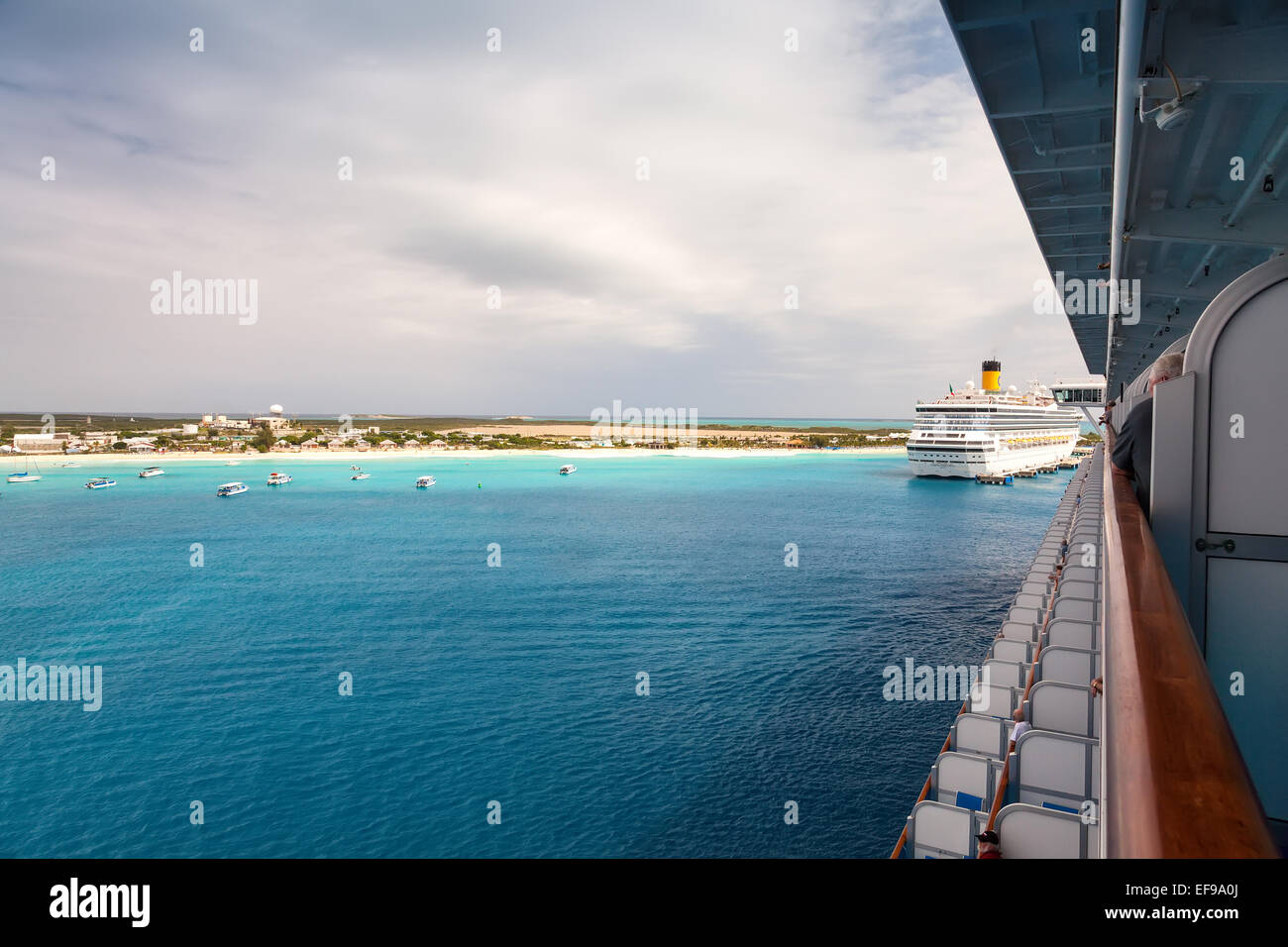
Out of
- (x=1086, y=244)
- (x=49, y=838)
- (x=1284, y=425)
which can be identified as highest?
(x=1086, y=244)

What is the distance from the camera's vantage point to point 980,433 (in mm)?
65125

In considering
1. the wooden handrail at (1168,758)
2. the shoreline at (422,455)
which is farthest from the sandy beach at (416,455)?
the wooden handrail at (1168,758)

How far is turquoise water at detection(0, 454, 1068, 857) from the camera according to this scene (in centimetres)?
1022

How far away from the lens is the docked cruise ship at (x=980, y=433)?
65250mm

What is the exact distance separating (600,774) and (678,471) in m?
82.4

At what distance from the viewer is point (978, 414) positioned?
67.2m

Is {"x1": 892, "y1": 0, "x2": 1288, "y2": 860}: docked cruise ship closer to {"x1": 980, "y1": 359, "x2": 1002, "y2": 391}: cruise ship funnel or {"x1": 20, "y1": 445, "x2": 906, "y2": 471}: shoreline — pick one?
{"x1": 980, "y1": 359, "x2": 1002, "y2": 391}: cruise ship funnel

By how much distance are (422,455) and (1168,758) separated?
12489cm

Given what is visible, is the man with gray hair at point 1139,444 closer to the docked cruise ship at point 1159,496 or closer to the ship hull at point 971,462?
the docked cruise ship at point 1159,496

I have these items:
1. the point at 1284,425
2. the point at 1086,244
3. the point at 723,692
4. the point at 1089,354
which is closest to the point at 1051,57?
the point at 1284,425

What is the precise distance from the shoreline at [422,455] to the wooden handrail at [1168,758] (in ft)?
372

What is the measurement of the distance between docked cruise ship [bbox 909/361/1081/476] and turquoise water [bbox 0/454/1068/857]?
92.6 feet

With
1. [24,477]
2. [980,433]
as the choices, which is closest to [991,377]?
[980,433]
